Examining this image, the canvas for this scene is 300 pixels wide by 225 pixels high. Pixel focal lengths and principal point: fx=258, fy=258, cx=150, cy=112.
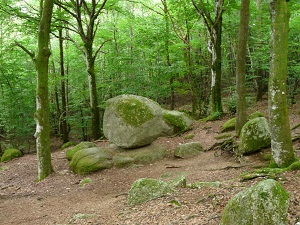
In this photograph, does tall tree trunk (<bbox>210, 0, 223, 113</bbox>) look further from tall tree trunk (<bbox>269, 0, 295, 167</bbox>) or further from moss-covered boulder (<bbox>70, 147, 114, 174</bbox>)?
tall tree trunk (<bbox>269, 0, 295, 167</bbox>)

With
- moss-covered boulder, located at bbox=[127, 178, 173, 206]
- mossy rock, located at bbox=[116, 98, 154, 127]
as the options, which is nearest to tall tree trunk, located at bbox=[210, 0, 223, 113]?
mossy rock, located at bbox=[116, 98, 154, 127]

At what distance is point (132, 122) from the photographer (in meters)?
10.6

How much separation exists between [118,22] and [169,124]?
35.8 feet

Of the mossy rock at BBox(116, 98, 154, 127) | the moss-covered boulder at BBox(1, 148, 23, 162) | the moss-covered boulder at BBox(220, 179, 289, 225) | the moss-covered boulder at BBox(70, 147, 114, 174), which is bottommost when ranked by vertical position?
the moss-covered boulder at BBox(1, 148, 23, 162)

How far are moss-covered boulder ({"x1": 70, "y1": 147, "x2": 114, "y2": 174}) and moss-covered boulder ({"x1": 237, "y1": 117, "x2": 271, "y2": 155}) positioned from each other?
5.00 meters

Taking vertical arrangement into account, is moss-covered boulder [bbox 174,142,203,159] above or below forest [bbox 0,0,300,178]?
below

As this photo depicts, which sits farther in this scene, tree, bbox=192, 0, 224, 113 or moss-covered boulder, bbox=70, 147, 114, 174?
tree, bbox=192, 0, 224, 113

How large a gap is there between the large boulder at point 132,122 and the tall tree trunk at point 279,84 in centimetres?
561

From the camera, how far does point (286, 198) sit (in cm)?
305

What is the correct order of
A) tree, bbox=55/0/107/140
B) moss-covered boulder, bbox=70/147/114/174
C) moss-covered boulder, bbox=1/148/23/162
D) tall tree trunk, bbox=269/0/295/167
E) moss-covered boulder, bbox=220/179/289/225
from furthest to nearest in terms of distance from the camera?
1. moss-covered boulder, bbox=1/148/23/162
2. tree, bbox=55/0/107/140
3. moss-covered boulder, bbox=70/147/114/174
4. tall tree trunk, bbox=269/0/295/167
5. moss-covered boulder, bbox=220/179/289/225

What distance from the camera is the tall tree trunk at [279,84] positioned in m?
5.56

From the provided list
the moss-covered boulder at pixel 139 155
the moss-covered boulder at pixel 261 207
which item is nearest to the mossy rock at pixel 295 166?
the moss-covered boulder at pixel 261 207

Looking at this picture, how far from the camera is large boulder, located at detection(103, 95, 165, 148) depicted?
1058 cm

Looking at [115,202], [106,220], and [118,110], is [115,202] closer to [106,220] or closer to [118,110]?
[106,220]
